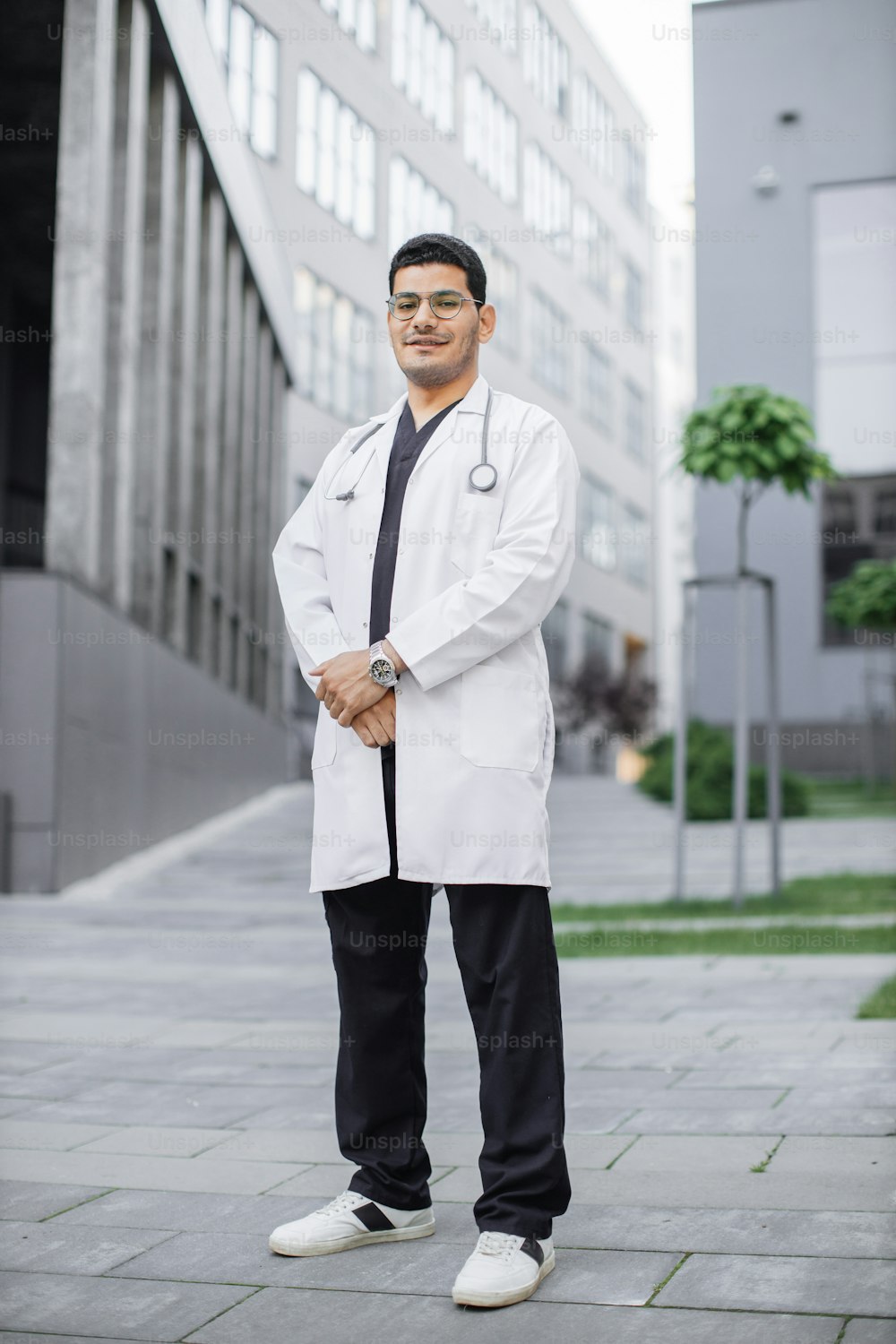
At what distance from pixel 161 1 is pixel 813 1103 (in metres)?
14.4

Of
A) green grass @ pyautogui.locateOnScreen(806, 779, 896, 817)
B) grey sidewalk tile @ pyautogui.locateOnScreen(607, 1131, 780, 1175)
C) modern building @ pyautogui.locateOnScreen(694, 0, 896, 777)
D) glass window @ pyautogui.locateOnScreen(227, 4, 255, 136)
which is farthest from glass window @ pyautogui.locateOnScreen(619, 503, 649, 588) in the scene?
grey sidewalk tile @ pyautogui.locateOnScreen(607, 1131, 780, 1175)

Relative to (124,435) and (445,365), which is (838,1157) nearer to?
(445,365)

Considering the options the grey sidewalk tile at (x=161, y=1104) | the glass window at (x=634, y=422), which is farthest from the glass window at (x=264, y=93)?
the glass window at (x=634, y=422)

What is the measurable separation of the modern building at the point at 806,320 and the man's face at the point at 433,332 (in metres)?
24.1

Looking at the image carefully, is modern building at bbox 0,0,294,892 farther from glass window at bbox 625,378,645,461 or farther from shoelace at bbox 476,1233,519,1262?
glass window at bbox 625,378,645,461

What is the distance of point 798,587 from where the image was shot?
28.0 meters

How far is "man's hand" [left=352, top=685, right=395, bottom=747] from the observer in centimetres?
329

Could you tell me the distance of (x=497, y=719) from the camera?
3232 millimetres

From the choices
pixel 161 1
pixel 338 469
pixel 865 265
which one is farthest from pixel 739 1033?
pixel 865 265

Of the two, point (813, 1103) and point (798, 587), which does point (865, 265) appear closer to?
point (798, 587)

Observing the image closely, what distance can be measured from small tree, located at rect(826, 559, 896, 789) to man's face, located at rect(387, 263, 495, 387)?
17.7m

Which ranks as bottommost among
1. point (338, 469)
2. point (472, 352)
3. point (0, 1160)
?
point (0, 1160)

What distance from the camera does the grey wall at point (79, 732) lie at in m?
12.1

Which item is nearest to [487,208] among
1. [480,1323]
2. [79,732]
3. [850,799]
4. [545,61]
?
[545,61]
